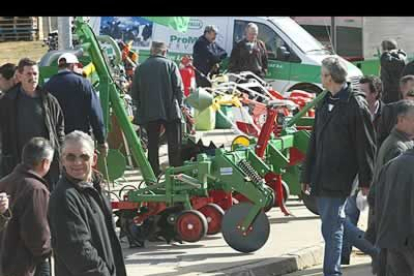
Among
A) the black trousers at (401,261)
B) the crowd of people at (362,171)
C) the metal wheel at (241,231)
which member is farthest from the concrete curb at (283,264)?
the black trousers at (401,261)

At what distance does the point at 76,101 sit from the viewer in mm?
9352

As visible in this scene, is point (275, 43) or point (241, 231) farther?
point (275, 43)

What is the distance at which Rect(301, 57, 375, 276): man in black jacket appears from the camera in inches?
314

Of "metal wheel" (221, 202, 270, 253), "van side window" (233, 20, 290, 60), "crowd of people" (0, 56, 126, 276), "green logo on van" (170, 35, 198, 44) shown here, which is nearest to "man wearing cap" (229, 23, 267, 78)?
"van side window" (233, 20, 290, 60)

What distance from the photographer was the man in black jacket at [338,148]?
26.2 ft

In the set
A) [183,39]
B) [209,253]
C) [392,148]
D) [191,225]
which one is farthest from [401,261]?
[183,39]

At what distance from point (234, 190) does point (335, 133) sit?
2.11m

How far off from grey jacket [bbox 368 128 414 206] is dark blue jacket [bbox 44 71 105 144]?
2949 millimetres

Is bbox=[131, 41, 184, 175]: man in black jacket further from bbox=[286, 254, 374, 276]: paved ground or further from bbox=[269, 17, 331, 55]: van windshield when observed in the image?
bbox=[269, 17, 331, 55]: van windshield

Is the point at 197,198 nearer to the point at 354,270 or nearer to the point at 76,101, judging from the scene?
the point at 76,101

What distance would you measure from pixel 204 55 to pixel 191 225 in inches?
372

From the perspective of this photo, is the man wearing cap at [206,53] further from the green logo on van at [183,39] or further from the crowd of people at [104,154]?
the crowd of people at [104,154]

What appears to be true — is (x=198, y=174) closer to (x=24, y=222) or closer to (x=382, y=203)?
(x=382, y=203)

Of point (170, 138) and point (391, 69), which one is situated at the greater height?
point (391, 69)
